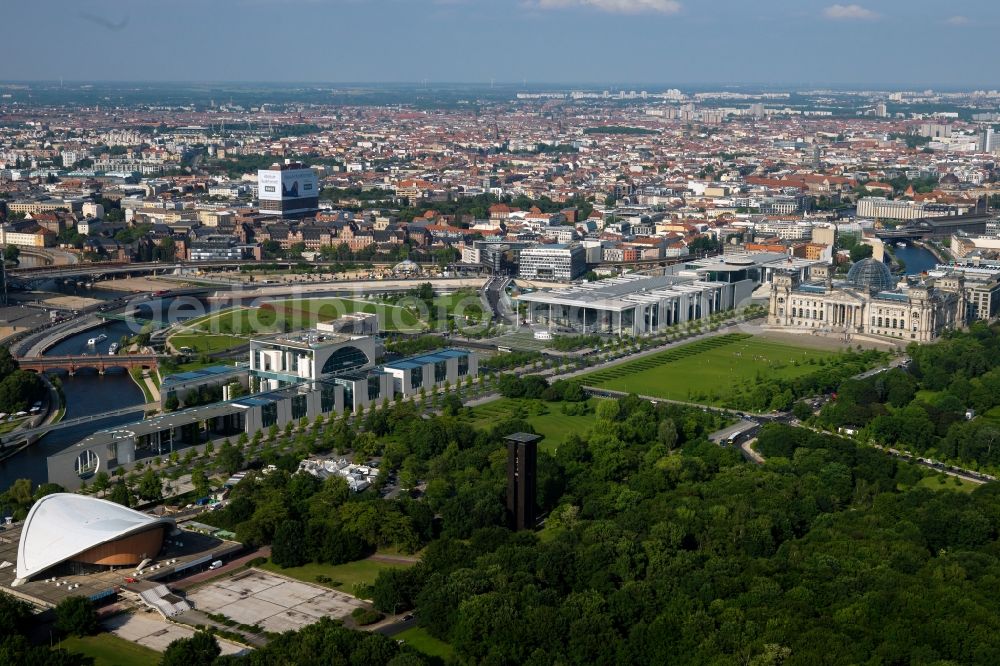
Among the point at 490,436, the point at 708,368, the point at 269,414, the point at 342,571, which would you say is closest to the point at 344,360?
the point at 269,414

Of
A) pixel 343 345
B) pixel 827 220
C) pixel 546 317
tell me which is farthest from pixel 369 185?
pixel 343 345

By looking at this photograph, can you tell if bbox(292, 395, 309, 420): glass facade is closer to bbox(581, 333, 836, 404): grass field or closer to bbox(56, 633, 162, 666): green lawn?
bbox(581, 333, 836, 404): grass field

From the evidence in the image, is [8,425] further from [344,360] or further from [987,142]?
[987,142]

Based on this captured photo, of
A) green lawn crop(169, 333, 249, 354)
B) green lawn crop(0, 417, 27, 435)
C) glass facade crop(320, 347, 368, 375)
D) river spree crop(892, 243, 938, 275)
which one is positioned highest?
Answer: glass facade crop(320, 347, 368, 375)

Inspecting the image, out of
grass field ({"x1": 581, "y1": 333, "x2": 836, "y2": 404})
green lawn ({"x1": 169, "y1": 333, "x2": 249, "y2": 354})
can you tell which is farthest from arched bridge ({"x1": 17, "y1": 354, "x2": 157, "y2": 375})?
grass field ({"x1": 581, "y1": 333, "x2": 836, "y2": 404})

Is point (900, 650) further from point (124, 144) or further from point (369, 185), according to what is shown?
point (124, 144)

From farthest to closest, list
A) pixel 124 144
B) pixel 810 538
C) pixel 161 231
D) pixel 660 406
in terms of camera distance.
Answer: pixel 124 144 < pixel 161 231 < pixel 660 406 < pixel 810 538

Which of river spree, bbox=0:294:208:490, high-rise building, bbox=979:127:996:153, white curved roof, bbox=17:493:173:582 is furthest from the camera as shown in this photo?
high-rise building, bbox=979:127:996:153
